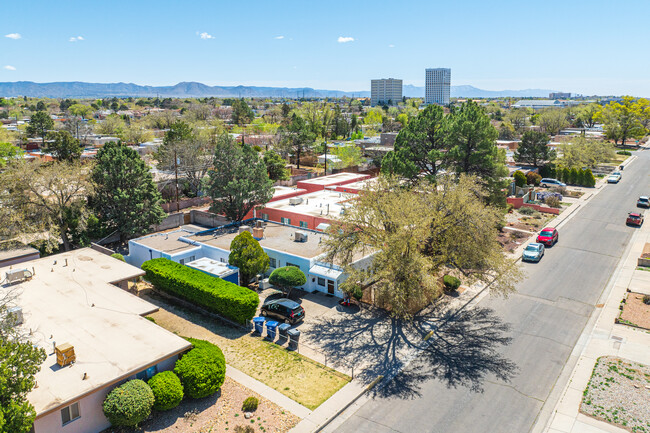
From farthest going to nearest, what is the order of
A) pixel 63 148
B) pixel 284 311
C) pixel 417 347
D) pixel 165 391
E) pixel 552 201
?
pixel 63 148, pixel 552 201, pixel 284 311, pixel 417 347, pixel 165 391

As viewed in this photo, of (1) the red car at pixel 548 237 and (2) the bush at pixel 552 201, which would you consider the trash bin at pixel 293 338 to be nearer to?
(1) the red car at pixel 548 237

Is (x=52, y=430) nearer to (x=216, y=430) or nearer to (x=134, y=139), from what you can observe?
(x=216, y=430)

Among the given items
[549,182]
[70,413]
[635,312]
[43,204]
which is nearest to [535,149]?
[549,182]

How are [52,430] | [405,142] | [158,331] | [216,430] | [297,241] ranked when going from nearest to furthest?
[52,430] < [216,430] < [158,331] < [297,241] < [405,142]

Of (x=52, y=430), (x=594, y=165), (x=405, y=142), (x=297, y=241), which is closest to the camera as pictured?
(x=52, y=430)

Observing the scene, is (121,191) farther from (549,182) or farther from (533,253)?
(549,182)

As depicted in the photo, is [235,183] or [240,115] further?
[240,115]

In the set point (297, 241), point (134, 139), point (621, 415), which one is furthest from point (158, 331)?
point (134, 139)
